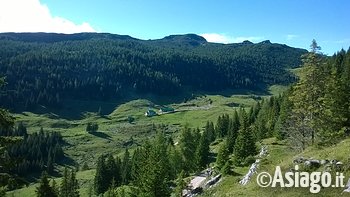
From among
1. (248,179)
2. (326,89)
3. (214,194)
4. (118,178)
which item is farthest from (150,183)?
(118,178)

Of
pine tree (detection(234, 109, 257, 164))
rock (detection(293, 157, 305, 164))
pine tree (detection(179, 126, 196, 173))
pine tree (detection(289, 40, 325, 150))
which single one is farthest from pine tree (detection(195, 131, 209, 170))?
rock (detection(293, 157, 305, 164))

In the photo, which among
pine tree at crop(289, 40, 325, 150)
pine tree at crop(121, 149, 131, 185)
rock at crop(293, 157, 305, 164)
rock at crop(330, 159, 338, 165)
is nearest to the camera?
rock at crop(330, 159, 338, 165)

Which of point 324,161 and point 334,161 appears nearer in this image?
point 334,161

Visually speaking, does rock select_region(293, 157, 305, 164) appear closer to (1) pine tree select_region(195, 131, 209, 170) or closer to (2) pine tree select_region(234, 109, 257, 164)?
(2) pine tree select_region(234, 109, 257, 164)

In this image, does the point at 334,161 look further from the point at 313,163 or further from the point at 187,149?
the point at 187,149

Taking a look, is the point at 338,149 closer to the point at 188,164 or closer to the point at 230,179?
the point at 230,179

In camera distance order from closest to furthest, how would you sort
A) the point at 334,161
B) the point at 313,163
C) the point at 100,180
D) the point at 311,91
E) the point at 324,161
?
the point at 334,161 < the point at 324,161 < the point at 313,163 < the point at 311,91 < the point at 100,180

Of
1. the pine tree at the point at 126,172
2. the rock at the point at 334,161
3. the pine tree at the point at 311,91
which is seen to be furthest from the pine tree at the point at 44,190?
the pine tree at the point at 126,172

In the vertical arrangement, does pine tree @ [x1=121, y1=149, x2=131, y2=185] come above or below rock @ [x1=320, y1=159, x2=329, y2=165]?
below

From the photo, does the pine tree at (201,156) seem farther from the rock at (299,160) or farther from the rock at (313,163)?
the rock at (313,163)

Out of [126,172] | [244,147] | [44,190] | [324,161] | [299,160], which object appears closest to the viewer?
[324,161]

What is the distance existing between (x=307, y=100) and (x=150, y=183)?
2396 centimetres

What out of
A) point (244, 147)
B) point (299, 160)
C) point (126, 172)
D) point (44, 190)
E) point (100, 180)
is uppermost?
point (299, 160)

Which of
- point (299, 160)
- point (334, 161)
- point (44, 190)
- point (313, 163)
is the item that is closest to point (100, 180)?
point (44, 190)
